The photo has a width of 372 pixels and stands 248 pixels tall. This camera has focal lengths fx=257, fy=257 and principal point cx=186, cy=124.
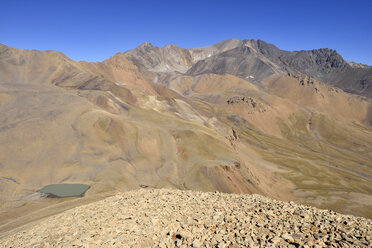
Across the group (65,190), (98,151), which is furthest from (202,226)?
(98,151)

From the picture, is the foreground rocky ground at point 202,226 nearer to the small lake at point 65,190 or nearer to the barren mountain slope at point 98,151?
the barren mountain slope at point 98,151

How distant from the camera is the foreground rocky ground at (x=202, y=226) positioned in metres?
14.5

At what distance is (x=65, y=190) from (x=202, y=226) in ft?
199

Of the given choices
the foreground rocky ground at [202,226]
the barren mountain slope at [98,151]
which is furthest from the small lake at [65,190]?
the foreground rocky ground at [202,226]

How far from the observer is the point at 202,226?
17484mm

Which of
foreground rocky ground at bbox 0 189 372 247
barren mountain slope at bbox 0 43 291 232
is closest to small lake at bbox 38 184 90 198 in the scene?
barren mountain slope at bbox 0 43 291 232

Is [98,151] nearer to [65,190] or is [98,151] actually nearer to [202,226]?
[65,190]

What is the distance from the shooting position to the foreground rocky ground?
14.5m

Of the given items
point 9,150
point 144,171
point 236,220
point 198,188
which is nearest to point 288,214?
point 236,220

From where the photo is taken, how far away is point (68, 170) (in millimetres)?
78125

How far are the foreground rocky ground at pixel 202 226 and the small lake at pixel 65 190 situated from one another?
147 ft

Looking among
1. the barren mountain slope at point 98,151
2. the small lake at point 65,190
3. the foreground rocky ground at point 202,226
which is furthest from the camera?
the barren mountain slope at point 98,151

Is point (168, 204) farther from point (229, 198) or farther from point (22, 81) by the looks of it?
point (22, 81)

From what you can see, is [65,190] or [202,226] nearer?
[202,226]
